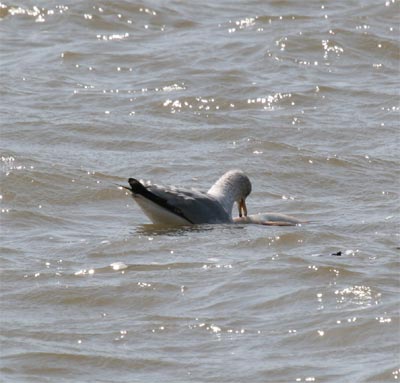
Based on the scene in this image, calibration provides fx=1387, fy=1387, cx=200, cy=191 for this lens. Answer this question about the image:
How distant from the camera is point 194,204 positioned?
428 inches

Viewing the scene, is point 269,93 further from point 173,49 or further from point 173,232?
point 173,232

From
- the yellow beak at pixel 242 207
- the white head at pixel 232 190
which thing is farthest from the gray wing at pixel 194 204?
the yellow beak at pixel 242 207

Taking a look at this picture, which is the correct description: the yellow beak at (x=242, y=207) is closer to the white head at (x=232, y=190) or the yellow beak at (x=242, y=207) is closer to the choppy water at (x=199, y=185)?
the white head at (x=232, y=190)

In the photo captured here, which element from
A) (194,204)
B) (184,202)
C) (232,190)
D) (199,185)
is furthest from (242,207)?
(184,202)

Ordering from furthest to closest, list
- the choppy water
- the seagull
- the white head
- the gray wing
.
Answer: the white head, the gray wing, the seagull, the choppy water

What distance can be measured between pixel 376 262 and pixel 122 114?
5.85 m

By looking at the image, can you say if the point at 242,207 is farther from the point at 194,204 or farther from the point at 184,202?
the point at 184,202

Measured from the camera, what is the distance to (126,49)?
1778 cm

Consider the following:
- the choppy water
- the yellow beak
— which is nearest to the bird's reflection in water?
the choppy water

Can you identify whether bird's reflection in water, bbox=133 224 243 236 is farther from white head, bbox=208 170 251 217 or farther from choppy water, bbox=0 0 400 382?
white head, bbox=208 170 251 217

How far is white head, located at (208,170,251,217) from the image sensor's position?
1142 centimetres

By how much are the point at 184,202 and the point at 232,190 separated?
0.88 metres

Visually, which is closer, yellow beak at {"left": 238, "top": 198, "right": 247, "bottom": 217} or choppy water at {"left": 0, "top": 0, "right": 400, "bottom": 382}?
choppy water at {"left": 0, "top": 0, "right": 400, "bottom": 382}

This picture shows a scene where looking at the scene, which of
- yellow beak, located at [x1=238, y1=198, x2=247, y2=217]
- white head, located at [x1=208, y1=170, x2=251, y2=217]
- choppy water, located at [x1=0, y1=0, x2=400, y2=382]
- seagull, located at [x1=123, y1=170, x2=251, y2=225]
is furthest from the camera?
yellow beak, located at [x1=238, y1=198, x2=247, y2=217]
